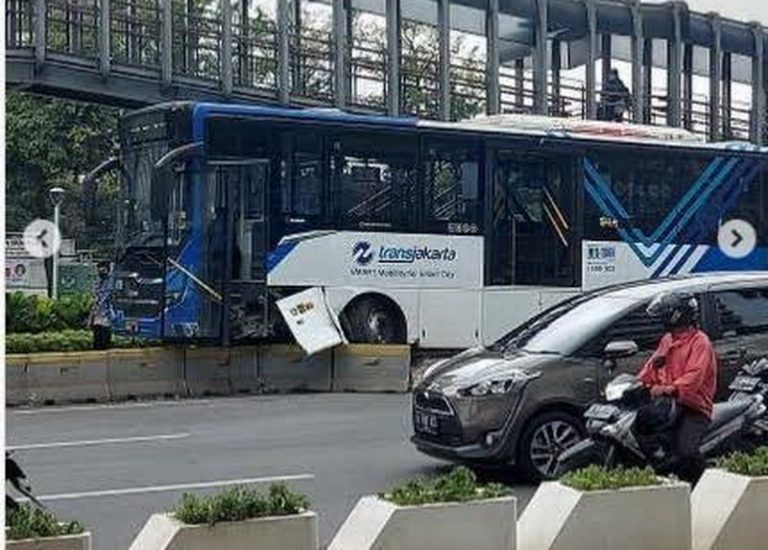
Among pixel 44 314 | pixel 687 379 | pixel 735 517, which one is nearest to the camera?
pixel 735 517

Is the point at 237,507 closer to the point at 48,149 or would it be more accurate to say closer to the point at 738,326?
the point at 738,326

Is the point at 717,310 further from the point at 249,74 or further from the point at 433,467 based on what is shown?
the point at 249,74

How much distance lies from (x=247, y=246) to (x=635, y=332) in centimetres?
783

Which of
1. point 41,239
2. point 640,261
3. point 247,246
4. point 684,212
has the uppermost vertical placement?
point 684,212

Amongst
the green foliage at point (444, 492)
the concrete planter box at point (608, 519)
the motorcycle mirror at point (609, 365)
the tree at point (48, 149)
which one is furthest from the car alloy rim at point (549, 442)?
the tree at point (48, 149)

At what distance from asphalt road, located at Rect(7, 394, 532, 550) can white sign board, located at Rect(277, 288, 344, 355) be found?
801mm

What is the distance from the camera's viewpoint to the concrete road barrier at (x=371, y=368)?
17.4 meters

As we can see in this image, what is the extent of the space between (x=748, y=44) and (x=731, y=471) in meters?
27.7

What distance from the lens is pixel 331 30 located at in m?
27.4

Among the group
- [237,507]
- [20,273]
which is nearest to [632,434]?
[237,507]

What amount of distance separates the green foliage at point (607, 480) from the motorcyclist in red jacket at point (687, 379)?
5.17 ft

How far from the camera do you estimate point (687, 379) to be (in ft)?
28.0

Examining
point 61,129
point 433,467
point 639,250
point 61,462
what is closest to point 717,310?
point 433,467

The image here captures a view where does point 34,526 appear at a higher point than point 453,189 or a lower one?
lower
